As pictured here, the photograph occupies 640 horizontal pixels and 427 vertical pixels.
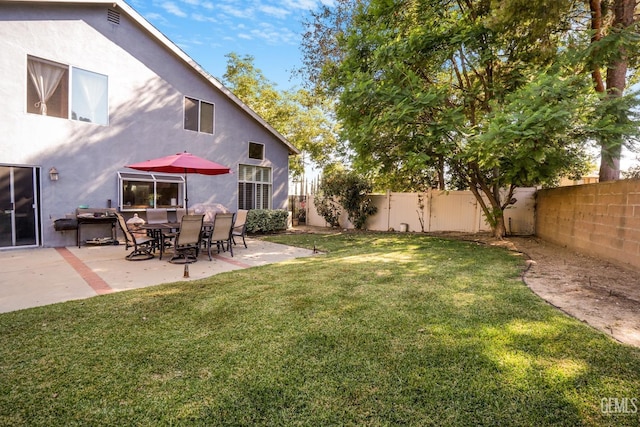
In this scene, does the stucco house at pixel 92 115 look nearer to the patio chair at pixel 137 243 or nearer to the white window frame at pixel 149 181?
the white window frame at pixel 149 181

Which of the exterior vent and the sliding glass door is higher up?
the exterior vent

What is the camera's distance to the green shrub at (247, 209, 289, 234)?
1252cm

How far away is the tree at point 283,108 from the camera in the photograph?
21.3m

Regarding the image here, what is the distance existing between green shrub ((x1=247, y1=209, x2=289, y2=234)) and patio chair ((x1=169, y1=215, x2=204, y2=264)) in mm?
5057

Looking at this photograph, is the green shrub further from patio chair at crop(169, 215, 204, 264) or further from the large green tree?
patio chair at crop(169, 215, 204, 264)

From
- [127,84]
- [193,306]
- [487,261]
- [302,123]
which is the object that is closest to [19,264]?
[193,306]

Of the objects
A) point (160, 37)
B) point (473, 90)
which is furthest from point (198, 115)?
point (473, 90)

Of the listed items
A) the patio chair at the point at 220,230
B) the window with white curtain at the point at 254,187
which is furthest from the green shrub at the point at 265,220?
the patio chair at the point at 220,230

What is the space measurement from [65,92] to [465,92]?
11476 millimetres

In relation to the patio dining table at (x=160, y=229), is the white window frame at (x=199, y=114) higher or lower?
higher

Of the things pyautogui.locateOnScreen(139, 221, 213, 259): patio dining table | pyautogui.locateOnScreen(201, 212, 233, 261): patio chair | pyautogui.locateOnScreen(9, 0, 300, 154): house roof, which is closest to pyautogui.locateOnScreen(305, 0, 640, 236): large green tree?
pyautogui.locateOnScreen(201, 212, 233, 261): patio chair

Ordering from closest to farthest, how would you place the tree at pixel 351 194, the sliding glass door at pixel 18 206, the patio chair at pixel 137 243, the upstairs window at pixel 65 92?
the patio chair at pixel 137 243 → the sliding glass door at pixel 18 206 → the upstairs window at pixel 65 92 → the tree at pixel 351 194

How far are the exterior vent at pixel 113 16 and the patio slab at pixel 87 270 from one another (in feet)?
22.7

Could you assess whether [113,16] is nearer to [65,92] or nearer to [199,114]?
[65,92]
